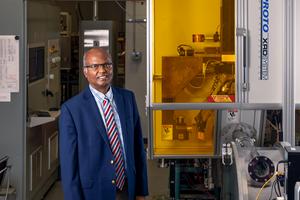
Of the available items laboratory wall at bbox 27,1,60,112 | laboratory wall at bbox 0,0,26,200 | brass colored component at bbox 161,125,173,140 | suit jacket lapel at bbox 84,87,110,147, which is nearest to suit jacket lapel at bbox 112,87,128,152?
suit jacket lapel at bbox 84,87,110,147

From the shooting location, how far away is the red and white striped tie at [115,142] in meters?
2.67

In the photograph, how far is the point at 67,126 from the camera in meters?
2.62

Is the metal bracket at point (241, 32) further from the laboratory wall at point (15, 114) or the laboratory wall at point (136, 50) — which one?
the laboratory wall at point (136, 50)

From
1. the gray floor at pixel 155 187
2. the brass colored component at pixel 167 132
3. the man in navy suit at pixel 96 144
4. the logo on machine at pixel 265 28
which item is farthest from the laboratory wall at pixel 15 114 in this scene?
the logo on machine at pixel 265 28

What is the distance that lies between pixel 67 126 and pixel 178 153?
3.97 feet

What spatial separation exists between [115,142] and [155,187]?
3044mm


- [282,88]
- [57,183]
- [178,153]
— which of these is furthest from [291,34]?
[57,183]

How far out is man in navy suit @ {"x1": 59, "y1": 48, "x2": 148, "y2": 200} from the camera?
103 inches

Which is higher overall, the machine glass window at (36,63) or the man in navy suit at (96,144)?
the machine glass window at (36,63)

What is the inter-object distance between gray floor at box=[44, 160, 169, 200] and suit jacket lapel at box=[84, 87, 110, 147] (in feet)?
7.29

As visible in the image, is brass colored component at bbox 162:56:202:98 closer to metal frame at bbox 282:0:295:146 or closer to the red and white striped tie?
metal frame at bbox 282:0:295:146

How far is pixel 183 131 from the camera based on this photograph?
3701mm

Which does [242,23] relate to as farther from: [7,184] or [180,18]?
[7,184]

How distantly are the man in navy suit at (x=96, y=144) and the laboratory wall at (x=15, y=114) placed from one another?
1485mm
